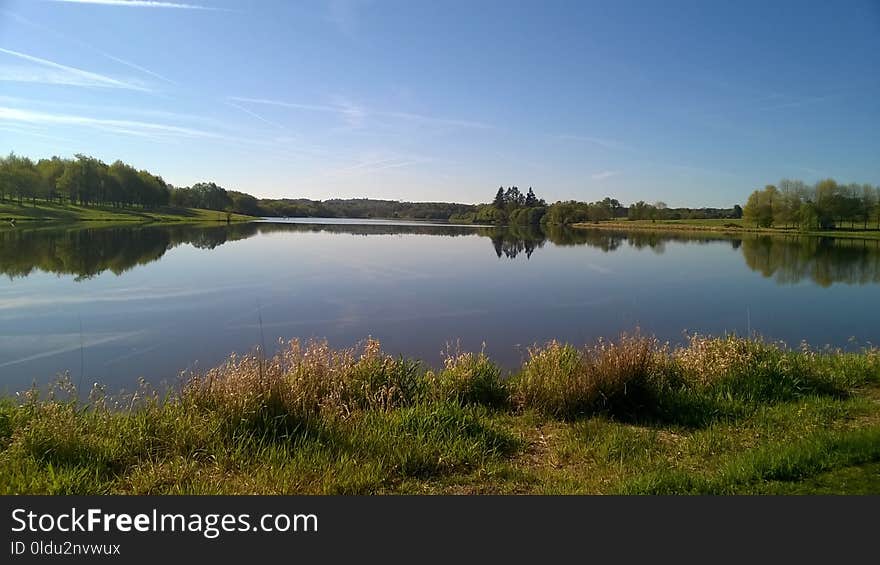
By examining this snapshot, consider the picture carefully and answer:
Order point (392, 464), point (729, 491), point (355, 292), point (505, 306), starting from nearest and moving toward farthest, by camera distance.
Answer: point (729, 491)
point (392, 464)
point (505, 306)
point (355, 292)

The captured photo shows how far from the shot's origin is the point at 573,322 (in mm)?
15883

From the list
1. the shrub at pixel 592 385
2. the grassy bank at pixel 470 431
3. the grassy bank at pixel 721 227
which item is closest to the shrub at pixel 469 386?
Result: the grassy bank at pixel 470 431

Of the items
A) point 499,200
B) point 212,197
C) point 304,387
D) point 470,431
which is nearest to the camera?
point 470,431

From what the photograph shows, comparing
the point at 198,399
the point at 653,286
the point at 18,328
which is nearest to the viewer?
the point at 198,399

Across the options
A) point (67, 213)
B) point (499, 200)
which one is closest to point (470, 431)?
point (67, 213)

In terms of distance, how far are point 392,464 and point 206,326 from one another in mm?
11092

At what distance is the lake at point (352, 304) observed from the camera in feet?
38.6

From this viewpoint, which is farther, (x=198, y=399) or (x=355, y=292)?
(x=355, y=292)

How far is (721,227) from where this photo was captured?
97.9 meters

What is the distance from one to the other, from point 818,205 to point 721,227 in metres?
20.1

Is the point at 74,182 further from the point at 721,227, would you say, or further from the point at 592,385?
the point at 721,227

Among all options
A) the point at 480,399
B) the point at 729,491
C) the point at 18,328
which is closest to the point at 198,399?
the point at 480,399

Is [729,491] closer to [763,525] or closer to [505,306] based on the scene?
[763,525]

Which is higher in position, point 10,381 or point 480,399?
point 480,399
